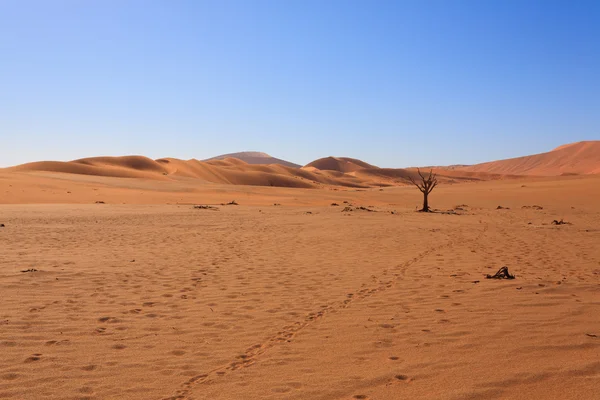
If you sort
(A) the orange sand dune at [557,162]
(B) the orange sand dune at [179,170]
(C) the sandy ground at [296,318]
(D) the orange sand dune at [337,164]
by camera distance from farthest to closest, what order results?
(D) the orange sand dune at [337,164] < (A) the orange sand dune at [557,162] < (B) the orange sand dune at [179,170] < (C) the sandy ground at [296,318]

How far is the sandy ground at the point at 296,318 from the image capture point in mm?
4398

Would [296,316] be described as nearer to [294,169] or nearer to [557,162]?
[294,169]

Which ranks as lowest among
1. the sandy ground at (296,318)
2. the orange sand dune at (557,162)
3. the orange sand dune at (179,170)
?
the sandy ground at (296,318)

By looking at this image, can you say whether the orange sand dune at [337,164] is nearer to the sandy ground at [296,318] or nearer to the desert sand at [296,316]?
the desert sand at [296,316]

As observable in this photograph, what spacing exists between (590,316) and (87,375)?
5507mm

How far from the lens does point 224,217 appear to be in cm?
2194

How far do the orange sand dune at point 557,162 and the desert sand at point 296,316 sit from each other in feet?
381

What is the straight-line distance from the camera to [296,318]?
254 inches

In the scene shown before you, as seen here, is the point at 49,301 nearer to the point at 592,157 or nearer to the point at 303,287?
the point at 303,287

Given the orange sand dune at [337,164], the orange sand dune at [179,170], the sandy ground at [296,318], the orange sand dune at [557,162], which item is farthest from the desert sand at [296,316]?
the orange sand dune at [337,164]

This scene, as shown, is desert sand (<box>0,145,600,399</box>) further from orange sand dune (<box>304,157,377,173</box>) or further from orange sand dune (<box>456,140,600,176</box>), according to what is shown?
orange sand dune (<box>304,157,377,173</box>)

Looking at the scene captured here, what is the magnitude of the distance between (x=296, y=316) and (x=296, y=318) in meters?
0.09

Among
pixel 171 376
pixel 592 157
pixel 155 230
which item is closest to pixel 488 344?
pixel 171 376

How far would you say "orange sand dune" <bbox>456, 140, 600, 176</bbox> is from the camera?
4823 inches
